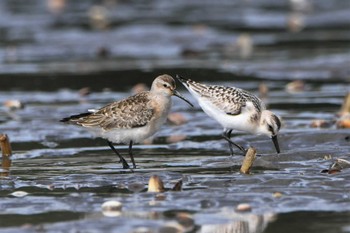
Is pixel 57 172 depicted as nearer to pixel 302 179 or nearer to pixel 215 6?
pixel 302 179

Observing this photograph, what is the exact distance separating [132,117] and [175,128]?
2.61 metres

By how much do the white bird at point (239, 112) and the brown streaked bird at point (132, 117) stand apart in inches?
34.8

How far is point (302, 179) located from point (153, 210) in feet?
6.39

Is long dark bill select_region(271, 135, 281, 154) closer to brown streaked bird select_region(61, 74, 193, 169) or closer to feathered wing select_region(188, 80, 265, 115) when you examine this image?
feathered wing select_region(188, 80, 265, 115)

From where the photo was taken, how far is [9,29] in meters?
25.5

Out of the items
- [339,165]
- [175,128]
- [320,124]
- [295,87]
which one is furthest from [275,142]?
[295,87]

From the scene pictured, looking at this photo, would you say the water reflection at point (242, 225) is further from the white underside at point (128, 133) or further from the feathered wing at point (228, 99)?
the feathered wing at point (228, 99)

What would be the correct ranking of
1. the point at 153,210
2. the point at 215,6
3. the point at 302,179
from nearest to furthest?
the point at 153,210
the point at 302,179
the point at 215,6

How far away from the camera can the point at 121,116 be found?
→ 1132cm

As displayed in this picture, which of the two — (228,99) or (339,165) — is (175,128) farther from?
(339,165)

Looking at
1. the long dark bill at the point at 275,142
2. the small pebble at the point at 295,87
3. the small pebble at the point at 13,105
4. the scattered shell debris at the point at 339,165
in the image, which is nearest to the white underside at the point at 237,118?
the long dark bill at the point at 275,142

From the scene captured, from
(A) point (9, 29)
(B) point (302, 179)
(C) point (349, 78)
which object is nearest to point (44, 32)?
(A) point (9, 29)

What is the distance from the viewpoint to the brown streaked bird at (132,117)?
11258mm

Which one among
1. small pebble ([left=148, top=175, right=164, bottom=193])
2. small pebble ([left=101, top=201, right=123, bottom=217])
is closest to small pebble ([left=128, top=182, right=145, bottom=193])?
small pebble ([left=148, top=175, right=164, bottom=193])
